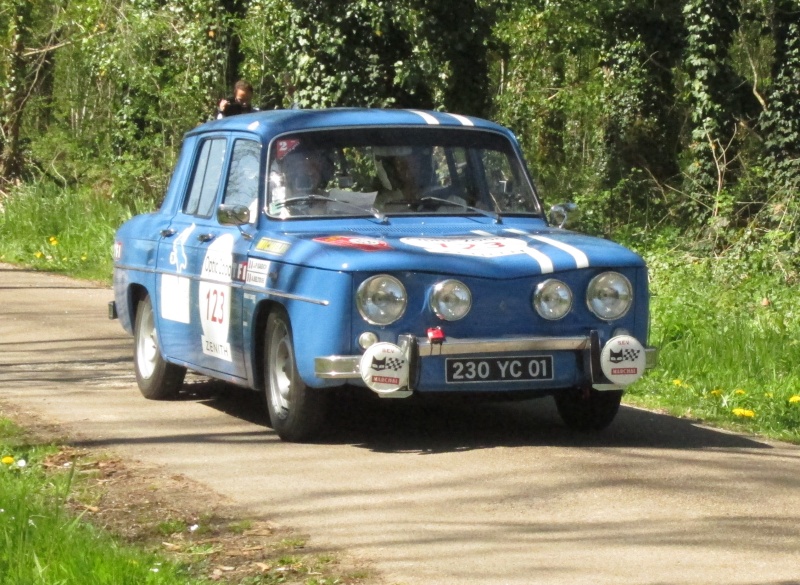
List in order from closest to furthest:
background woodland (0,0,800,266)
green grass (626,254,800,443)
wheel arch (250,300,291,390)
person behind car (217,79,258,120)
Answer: wheel arch (250,300,291,390)
green grass (626,254,800,443)
person behind car (217,79,258,120)
background woodland (0,0,800,266)

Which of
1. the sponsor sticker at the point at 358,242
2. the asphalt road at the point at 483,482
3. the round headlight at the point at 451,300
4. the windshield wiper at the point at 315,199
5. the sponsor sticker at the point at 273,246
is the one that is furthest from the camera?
the windshield wiper at the point at 315,199

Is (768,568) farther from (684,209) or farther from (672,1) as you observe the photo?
(672,1)

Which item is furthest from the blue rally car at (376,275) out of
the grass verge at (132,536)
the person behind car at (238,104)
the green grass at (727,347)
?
the person behind car at (238,104)

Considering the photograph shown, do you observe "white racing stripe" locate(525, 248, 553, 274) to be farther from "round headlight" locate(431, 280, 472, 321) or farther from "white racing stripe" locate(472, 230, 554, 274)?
"round headlight" locate(431, 280, 472, 321)

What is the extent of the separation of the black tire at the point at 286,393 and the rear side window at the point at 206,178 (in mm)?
1349

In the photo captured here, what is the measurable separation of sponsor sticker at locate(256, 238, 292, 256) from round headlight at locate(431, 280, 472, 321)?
2.85ft

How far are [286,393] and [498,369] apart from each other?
114 cm

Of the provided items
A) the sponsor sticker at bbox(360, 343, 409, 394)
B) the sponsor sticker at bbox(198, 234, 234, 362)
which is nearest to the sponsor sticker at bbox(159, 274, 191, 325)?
the sponsor sticker at bbox(198, 234, 234, 362)

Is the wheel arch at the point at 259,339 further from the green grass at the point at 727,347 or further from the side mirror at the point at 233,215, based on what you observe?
the green grass at the point at 727,347

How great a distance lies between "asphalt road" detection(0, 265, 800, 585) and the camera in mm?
5371

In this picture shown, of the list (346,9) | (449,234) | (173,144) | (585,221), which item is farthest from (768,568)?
(173,144)

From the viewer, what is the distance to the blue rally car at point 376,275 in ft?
23.6

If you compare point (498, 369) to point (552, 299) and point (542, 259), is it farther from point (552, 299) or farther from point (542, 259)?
point (542, 259)

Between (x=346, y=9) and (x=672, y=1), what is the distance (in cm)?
1030
